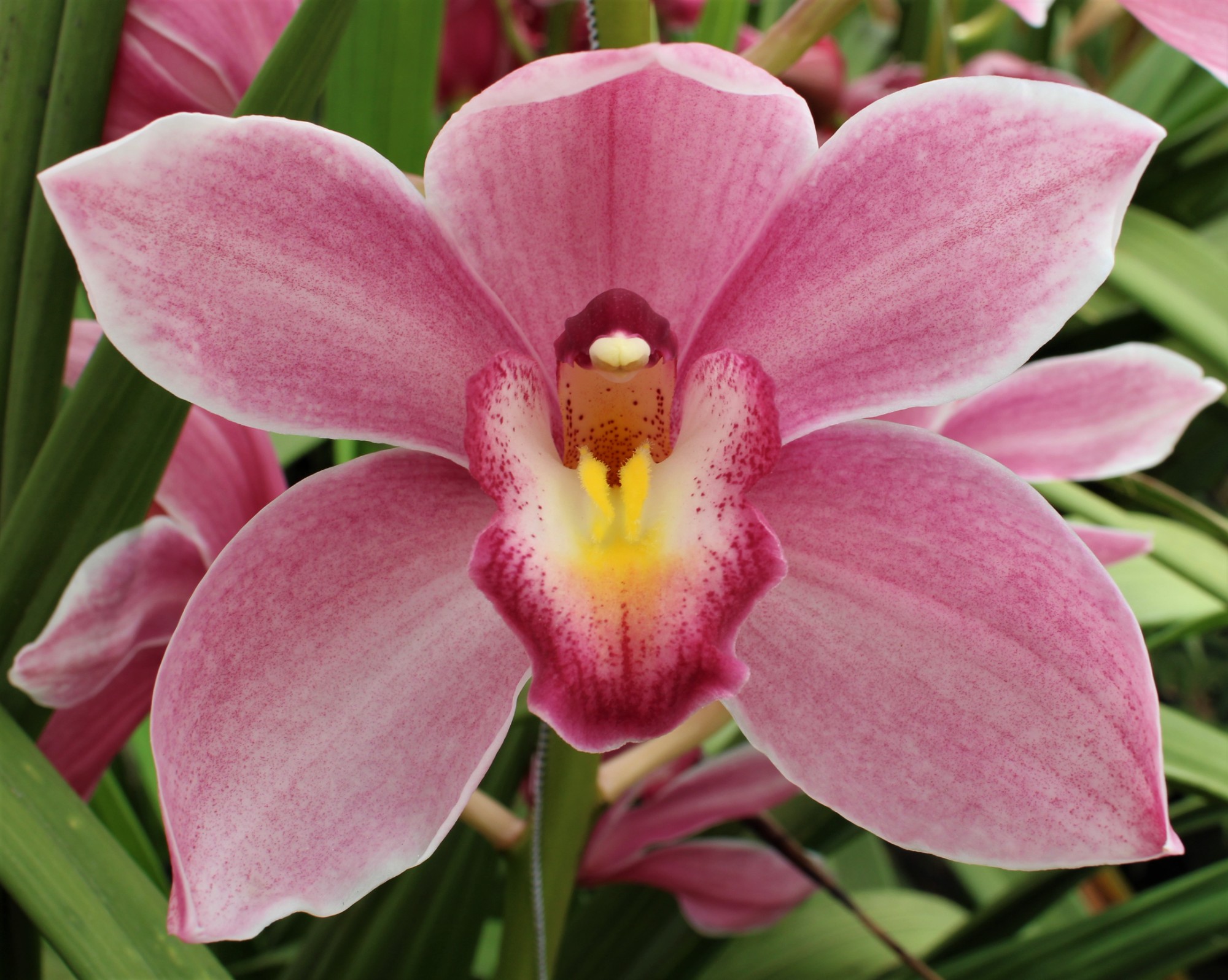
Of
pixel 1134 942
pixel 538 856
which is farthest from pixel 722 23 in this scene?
pixel 1134 942

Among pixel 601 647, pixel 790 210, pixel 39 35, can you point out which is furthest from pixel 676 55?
pixel 39 35

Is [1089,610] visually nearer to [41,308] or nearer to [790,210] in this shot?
[790,210]

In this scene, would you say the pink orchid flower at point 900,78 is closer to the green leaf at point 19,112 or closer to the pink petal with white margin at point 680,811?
the pink petal with white margin at point 680,811

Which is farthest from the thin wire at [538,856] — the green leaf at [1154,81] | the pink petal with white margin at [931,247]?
the green leaf at [1154,81]

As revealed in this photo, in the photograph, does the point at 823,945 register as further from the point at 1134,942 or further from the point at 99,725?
the point at 99,725

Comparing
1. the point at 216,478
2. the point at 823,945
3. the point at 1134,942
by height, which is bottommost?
the point at 823,945

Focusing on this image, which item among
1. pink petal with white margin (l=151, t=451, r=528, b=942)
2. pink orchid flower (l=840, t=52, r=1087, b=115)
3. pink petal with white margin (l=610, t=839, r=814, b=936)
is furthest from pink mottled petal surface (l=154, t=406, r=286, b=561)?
pink orchid flower (l=840, t=52, r=1087, b=115)

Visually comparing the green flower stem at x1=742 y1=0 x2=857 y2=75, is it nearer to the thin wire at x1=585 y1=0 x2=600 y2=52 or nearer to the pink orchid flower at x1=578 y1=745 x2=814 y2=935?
the thin wire at x1=585 y1=0 x2=600 y2=52
